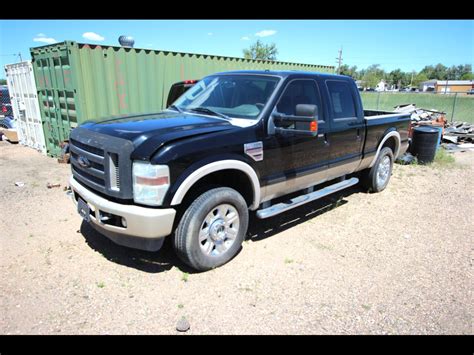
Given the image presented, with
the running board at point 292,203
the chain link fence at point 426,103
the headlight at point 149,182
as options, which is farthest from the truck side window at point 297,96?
the chain link fence at point 426,103

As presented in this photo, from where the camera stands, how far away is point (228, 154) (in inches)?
136

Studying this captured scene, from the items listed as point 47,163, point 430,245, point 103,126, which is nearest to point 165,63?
point 47,163

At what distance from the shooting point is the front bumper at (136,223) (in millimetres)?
3002

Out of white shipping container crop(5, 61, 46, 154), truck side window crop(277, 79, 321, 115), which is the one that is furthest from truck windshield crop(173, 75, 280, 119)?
white shipping container crop(5, 61, 46, 154)

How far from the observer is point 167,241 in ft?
13.5

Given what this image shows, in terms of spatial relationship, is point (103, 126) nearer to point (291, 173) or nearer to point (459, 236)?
point (291, 173)

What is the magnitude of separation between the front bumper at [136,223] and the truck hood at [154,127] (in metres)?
0.50

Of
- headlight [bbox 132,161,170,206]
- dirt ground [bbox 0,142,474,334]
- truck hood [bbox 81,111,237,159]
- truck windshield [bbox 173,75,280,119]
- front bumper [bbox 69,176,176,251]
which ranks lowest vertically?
dirt ground [bbox 0,142,474,334]

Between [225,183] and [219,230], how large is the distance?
53 cm

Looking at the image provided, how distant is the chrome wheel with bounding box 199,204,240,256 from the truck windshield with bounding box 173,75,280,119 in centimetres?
110

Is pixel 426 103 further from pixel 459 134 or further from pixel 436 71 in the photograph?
pixel 436 71

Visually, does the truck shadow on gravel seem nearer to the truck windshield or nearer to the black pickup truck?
the black pickup truck

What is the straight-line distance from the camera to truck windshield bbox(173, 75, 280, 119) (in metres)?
4.00
